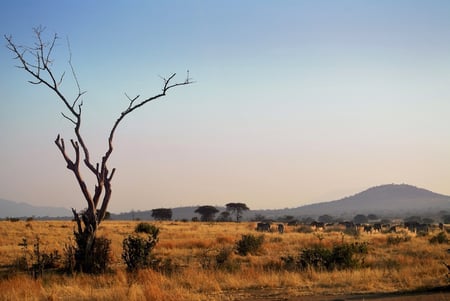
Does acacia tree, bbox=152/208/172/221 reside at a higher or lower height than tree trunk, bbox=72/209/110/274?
higher

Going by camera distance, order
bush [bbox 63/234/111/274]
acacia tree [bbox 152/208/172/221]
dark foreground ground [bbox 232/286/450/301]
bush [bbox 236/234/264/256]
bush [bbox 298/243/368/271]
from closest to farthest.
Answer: dark foreground ground [bbox 232/286/450/301] → bush [bbox 63/234/111/274] → bush [bbox 298/243/368/271] → bush [bbox 236/234/264/256] → acacia tree [bbox 152/208/172/221]

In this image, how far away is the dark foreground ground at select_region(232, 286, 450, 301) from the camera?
1339 cm

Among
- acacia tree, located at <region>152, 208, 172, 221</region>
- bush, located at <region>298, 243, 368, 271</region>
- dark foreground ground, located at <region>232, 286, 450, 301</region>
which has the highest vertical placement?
acacia tree, located at <region>152, 208, 172, 221</region>

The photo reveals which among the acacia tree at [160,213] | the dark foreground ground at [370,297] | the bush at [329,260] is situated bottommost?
the dark foreground ground at [370,297]

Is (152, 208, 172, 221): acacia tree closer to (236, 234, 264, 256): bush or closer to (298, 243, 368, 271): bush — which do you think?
(236, 234, 264, 256): bush

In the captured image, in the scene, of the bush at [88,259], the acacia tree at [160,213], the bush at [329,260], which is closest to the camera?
the bush at [88,259]

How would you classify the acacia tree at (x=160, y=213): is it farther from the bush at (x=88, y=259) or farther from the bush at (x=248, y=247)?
the bush at (x=88, y=259)

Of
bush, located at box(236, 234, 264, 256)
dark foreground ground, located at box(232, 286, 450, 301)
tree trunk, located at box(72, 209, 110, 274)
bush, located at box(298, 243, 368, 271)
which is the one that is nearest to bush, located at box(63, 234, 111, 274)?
tree trunk, located at box(72, 209, 110, 274)

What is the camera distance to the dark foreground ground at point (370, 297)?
43.9 feet

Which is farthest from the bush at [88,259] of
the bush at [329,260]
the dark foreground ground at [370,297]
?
the bush at [329,260]

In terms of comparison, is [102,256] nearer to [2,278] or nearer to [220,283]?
[2,278]

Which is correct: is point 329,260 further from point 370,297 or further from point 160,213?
point 160,213

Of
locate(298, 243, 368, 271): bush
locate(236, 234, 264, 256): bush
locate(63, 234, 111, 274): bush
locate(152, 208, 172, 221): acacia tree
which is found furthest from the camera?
locate(152, 208, 172, 221): acacia tree

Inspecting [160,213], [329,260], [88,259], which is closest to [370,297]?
[329,260]
